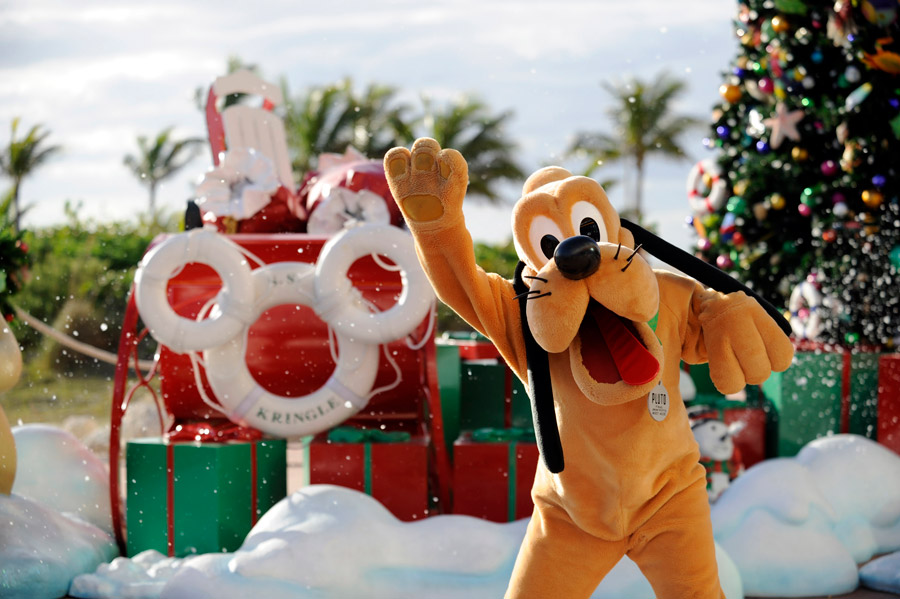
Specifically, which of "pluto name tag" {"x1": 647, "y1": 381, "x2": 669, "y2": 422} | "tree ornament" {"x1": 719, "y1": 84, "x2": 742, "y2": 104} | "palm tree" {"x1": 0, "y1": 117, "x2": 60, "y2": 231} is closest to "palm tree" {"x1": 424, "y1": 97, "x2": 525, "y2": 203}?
"palm tree" {"x1": 0, "y1": 117, "x2": 60, "y2": 231}

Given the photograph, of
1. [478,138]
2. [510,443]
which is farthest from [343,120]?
[510,443]

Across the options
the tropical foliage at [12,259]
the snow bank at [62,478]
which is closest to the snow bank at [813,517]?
the snow bank at [62,478]

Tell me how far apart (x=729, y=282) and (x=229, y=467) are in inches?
95.4

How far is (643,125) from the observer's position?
17625mm

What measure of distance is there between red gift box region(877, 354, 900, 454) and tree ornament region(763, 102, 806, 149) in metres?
1.43

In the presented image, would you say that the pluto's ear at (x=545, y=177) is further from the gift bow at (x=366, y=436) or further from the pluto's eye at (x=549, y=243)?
the gift bow at (x=366, y=436)

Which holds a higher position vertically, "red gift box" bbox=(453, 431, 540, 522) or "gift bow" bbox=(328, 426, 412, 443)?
"gift bow" bbox=(328, 426, 412, 443)

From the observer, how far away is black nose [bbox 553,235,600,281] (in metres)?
2.03

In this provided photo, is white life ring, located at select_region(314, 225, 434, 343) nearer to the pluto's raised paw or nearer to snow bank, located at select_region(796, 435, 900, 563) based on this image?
snow bank, located at select_region(796, 435, 900, 563)

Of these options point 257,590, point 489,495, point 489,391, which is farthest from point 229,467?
point 489,391

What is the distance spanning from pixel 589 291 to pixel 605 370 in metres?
0.20

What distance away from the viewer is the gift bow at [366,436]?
4.23 m

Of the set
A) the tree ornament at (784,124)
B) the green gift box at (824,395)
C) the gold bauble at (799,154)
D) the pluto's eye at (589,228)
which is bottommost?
the green gift box at (824,395)

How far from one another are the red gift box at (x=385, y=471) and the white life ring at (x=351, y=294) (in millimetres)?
473
